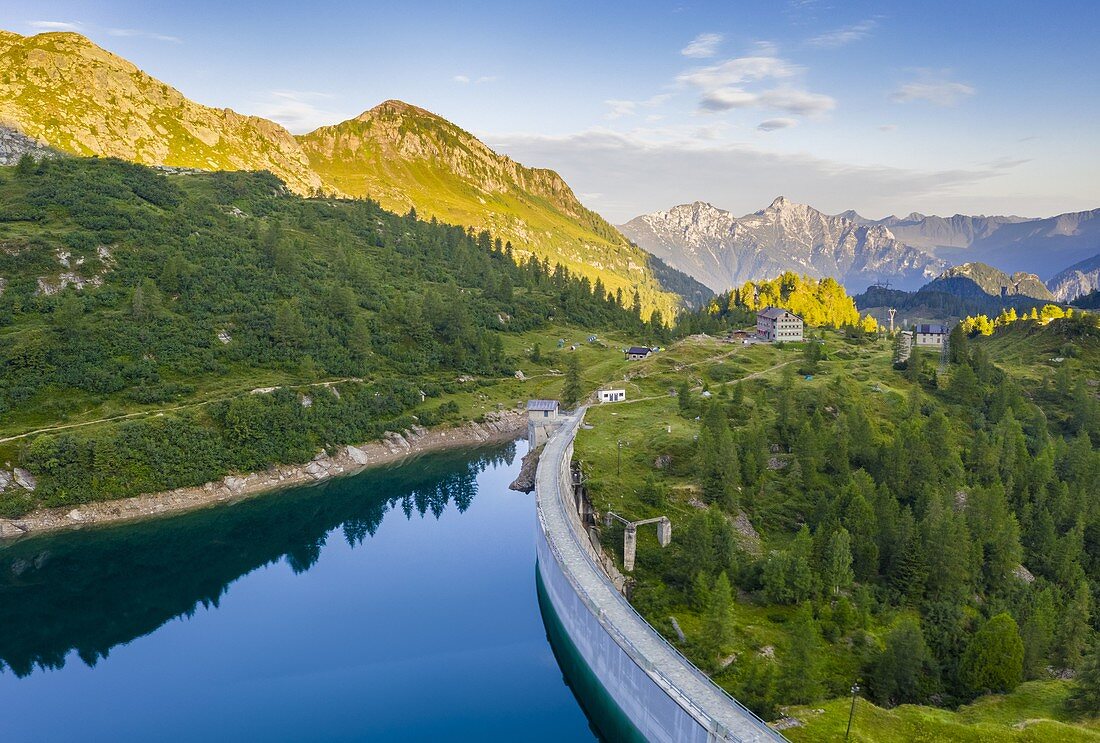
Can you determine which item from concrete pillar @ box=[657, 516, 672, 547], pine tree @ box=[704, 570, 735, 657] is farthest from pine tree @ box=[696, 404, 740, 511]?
pine tree @ box=[704, 570, 735, 657]

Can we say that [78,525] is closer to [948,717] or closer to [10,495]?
[10,495]

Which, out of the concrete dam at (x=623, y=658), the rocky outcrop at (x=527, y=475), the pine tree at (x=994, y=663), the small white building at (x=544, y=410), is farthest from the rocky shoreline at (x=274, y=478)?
the pine tree at (x=994, y=663)

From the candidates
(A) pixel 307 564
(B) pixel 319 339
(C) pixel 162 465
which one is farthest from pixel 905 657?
(B) pixel 319 339

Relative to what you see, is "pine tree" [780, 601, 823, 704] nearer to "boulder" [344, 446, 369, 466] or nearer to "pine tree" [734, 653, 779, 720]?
"pine tree" [734, 653, 779, 720]

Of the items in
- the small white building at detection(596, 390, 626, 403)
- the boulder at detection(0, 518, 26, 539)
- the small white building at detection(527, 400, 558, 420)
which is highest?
the small white building at detection(596, 390, 626, 403)

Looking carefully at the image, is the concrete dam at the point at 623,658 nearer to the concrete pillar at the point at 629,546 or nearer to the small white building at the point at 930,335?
the concrete pillar at the point at 629,546

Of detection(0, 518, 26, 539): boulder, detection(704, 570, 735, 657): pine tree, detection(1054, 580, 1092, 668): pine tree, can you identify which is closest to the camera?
detection(704, 570, 735, 657): pine tree
